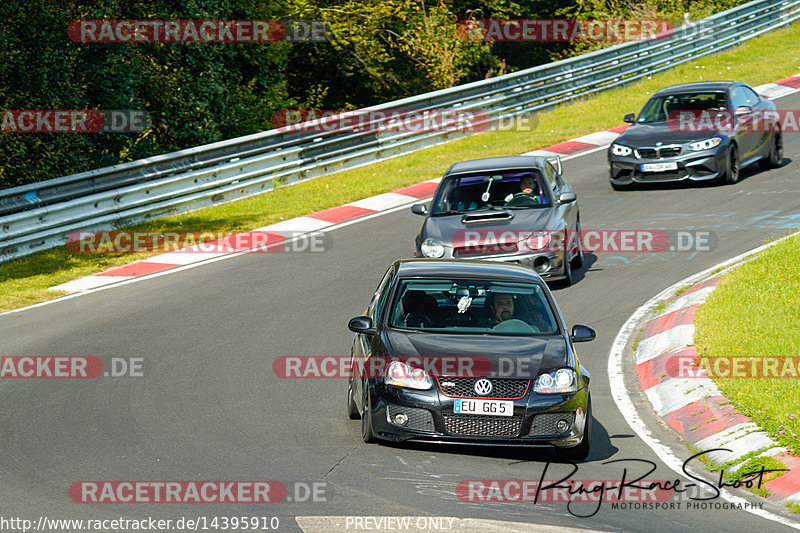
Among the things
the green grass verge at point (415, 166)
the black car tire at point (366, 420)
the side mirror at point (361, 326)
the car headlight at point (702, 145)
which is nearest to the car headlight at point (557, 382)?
the black car tire at point (366, 420)

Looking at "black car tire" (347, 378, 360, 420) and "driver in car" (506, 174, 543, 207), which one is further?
"driver in car" (506, 174, 543, 207)

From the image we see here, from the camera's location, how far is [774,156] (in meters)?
19.9

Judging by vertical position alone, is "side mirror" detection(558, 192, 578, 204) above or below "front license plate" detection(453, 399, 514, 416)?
above

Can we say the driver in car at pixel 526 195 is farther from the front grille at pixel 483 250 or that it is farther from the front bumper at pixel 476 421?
the front bumper at pixel 476 421

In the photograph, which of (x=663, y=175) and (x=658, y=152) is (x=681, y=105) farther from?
(x=663, y=175)

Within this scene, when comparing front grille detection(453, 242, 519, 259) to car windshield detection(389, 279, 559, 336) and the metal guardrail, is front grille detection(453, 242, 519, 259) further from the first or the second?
the metal guardrail

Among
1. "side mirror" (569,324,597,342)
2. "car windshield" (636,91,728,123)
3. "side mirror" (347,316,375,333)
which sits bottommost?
"side mirror" (569,324,597,342)

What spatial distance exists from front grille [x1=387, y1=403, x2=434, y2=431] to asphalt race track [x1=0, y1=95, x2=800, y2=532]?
248mm

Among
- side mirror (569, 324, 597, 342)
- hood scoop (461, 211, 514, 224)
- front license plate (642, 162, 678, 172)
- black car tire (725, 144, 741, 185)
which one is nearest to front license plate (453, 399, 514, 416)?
side mirror (569, 324, 597, 342)

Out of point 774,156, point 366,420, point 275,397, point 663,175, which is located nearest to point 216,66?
point 663,175

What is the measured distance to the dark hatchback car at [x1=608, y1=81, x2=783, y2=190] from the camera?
18.0 m

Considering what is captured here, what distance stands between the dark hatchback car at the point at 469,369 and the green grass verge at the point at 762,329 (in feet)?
4.96

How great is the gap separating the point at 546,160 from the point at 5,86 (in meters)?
10.3

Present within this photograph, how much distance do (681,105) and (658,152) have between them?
161 cm
